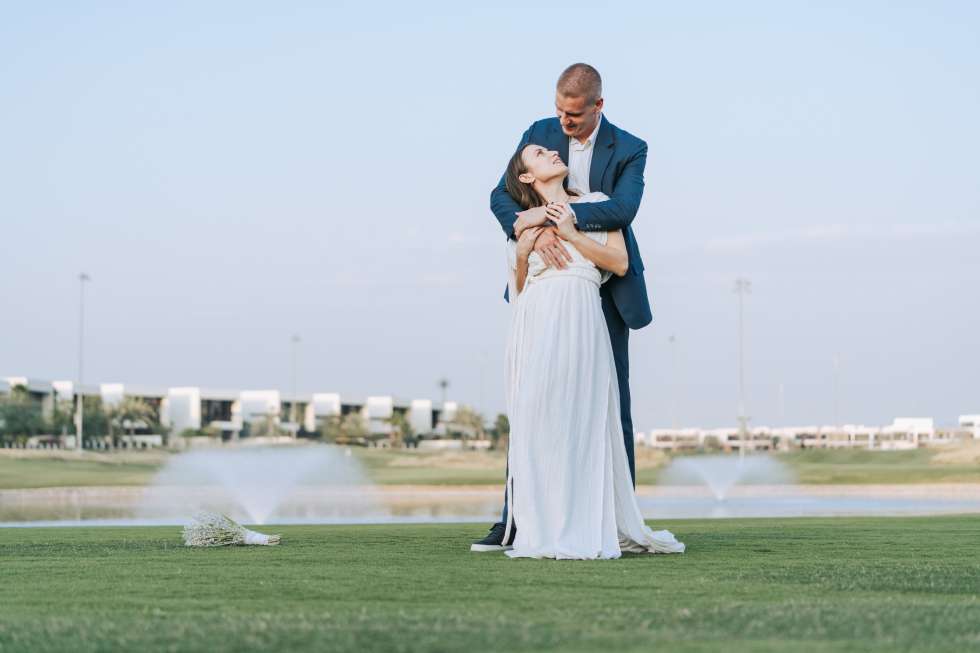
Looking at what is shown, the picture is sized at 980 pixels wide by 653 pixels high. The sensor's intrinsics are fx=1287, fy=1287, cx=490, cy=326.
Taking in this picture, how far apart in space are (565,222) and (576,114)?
65cm

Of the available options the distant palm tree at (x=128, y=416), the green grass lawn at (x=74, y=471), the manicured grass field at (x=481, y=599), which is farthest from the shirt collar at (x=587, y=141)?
the distant palm tree at (x=128, y=416)

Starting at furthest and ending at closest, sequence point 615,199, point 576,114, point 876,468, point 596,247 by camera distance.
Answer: point 876,468, point 576,114, point 615,199, point 596,247

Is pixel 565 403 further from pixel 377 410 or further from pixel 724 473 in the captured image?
pixel 377 410

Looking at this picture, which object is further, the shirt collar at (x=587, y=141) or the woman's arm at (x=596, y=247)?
the shirt collar at (x=587, y=141)

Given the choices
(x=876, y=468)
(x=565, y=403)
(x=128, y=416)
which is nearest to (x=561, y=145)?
(x=565, y=403)

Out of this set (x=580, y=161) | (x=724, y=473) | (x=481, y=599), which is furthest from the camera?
(x=724, y=473)

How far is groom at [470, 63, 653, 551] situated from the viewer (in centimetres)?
700

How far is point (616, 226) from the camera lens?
276 inches

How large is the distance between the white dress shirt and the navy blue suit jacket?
29 millimetres

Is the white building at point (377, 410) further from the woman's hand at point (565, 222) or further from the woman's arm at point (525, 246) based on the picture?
the woman's hand at point (565, 222)

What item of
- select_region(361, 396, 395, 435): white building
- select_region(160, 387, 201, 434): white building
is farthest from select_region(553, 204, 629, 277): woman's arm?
select_region(361, 396, 395, 435): white building

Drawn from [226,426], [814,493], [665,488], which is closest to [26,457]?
[665,488]

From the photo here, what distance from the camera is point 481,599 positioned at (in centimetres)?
451

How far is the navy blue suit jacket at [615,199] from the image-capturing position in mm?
6988
